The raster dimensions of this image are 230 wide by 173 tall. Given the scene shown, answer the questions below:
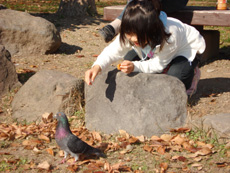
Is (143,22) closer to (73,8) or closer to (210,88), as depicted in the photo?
(210,88)

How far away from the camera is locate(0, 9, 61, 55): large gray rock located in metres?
5.70

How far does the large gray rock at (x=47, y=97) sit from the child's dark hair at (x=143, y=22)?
105 cm

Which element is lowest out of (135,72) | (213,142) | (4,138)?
(4,138)

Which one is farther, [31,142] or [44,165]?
[31,142]

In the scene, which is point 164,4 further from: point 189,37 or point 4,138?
point 4,138

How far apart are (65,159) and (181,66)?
1539 mm

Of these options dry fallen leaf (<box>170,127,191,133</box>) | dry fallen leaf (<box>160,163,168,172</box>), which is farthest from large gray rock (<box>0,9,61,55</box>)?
dry fallen leaf (<box>160,163,168,172</box>)

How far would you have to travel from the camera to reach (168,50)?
10.7 ft

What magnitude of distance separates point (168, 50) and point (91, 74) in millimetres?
790

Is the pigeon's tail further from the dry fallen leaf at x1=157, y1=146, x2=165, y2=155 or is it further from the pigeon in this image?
the dry fallen leaf at x1=157, y1=146, x2=165, y2=155

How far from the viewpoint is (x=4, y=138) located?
129 inches

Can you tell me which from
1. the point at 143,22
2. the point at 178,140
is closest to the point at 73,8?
the point at 143,22

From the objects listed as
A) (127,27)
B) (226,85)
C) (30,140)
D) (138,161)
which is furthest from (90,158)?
(226,85)

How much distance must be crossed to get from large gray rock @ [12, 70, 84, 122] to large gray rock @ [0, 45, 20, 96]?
417 millimetres
